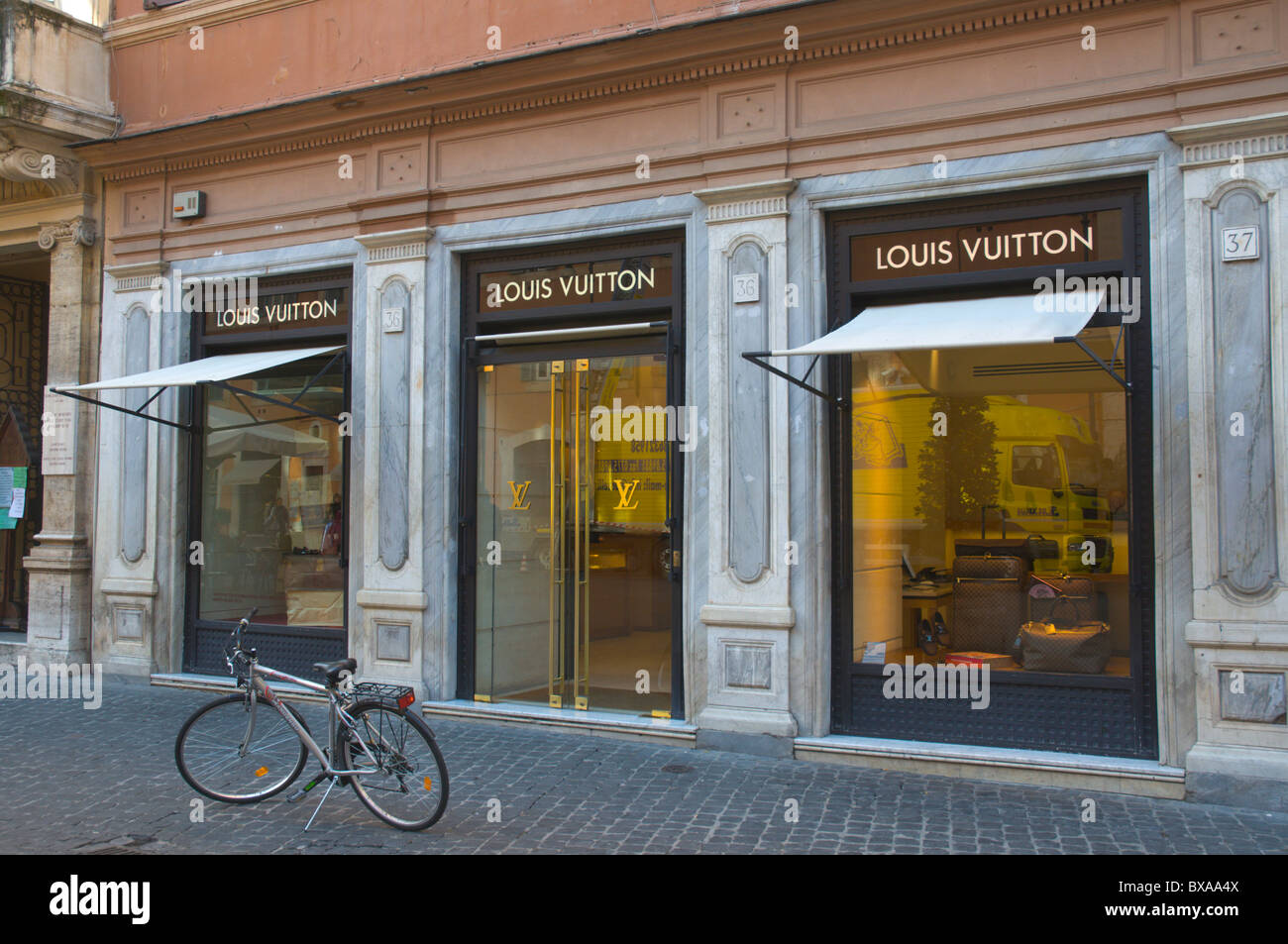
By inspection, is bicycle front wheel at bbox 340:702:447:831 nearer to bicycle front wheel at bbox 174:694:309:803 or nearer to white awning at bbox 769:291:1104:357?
bicycle front wheel at bbox 174:694:309:803

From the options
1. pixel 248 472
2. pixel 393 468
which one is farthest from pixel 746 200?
pixel 248 472

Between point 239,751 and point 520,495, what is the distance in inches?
129

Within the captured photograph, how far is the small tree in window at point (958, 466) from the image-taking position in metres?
7.52

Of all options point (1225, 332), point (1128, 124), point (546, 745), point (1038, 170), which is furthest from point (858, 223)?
point (546, 745)

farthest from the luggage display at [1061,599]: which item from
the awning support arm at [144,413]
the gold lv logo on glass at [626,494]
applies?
the awning support arm at [144,413]

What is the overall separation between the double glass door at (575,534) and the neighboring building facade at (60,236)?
4.53m

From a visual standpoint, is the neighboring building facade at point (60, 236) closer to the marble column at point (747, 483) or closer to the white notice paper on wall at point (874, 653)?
the marble column at point (747, 483)

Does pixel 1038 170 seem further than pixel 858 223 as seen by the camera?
No

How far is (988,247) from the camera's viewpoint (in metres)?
7.21

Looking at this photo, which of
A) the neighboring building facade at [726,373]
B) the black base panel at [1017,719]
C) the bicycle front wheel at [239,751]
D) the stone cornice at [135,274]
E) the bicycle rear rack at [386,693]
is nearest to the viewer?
the bicycle rear rack at [386,693]

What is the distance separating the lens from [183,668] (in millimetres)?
10312

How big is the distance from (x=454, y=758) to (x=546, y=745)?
2.30ft

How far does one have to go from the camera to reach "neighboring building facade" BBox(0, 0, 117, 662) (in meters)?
10.1

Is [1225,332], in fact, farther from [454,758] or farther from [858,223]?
[454,758]
